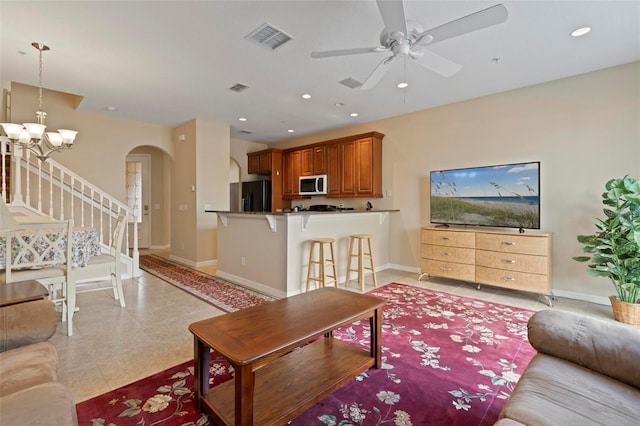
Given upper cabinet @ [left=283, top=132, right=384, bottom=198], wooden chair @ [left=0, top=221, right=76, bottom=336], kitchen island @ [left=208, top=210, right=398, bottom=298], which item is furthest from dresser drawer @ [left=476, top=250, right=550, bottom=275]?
wooden chair @ [left=0, top=221, right=76, bottom=336]

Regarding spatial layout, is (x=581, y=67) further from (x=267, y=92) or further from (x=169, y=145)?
(x=169, y=145)

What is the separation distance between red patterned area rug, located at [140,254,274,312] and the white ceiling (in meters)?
2.75

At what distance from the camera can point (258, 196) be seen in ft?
22.9

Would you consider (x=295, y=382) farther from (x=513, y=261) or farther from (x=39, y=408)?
(x=513, y=261)

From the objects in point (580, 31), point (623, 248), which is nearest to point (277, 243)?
point (623, 248)

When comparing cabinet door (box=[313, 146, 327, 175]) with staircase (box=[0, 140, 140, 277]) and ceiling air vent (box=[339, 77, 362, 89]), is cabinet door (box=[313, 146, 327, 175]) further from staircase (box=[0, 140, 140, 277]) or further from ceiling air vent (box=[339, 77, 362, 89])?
staircase (box=[0, 140, 140, 277])

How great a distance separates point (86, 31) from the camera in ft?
8.72

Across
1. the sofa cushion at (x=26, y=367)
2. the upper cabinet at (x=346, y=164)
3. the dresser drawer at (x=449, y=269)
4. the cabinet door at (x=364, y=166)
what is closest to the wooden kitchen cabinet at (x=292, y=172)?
the upper cabinet at (x=346, y=164)

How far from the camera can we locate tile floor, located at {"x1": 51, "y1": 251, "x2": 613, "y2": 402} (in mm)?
2010

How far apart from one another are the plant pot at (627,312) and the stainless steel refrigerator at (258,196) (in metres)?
5.93

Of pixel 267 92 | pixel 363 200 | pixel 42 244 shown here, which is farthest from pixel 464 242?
pixel 42 244

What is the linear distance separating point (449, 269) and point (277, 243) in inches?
97.9

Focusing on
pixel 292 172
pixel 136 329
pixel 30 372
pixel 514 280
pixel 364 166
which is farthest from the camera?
pixel 292 172

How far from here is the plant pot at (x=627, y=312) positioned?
2.82 m
